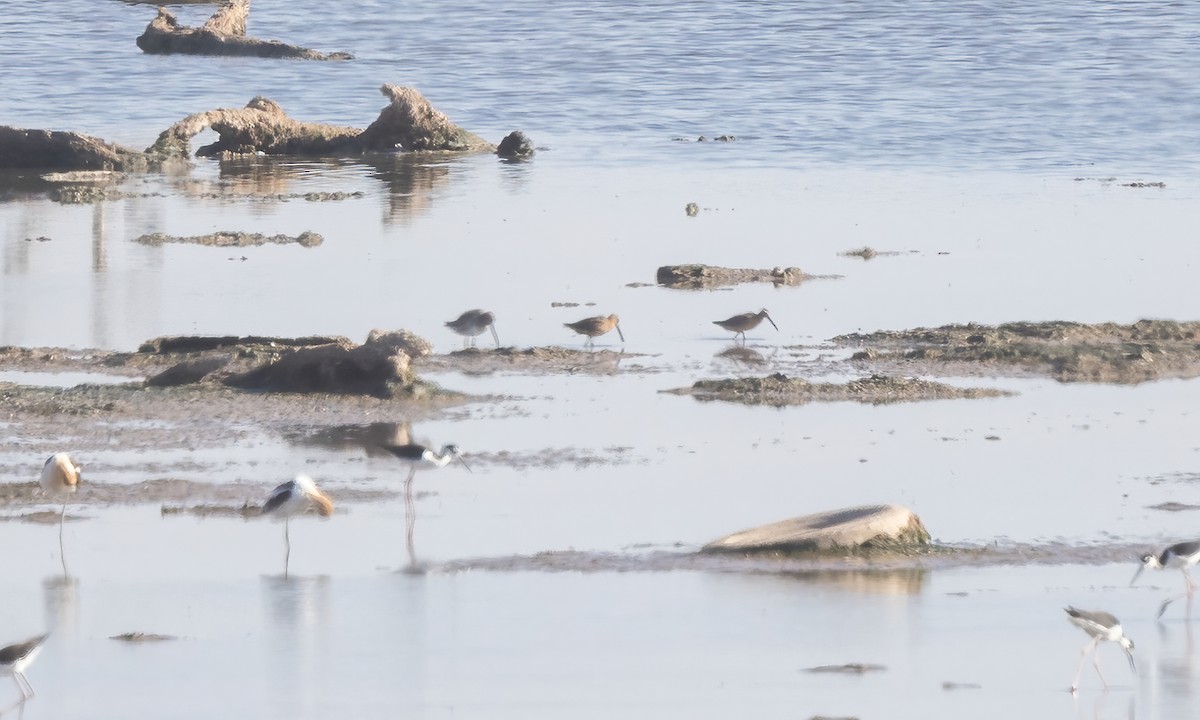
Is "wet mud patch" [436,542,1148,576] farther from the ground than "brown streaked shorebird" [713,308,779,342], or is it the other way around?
"brown streaked shorebird" [713,308,779,342]

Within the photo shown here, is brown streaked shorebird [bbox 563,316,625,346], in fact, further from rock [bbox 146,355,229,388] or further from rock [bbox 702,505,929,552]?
rock [bbox 702,505,929,552]

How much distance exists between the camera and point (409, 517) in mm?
12750

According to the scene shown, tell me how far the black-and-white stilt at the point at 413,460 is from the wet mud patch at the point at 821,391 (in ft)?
9.80

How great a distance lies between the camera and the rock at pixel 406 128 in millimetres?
33562

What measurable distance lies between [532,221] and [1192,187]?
10029 millimetres

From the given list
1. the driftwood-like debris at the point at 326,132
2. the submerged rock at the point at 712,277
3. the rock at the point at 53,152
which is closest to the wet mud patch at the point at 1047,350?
the submerged rock at the point at 712,277

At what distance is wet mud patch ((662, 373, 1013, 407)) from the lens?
15.9 metres

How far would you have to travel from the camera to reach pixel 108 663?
993cm

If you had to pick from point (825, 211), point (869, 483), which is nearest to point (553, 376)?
point (869, 483)

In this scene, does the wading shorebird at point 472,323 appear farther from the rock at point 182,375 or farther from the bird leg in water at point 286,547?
the bird leg in water at point 286,547

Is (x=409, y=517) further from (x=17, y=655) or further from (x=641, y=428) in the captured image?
(x=17, y=655)

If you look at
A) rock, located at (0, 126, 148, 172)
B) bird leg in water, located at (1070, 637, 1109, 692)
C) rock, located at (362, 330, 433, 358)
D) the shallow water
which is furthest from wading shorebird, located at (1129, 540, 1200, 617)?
rock, located at (0, 126, 148, 172)

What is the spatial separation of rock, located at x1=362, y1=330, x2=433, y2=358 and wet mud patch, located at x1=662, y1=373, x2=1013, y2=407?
86.6 inches

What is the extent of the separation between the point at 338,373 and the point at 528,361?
201 centimetres
